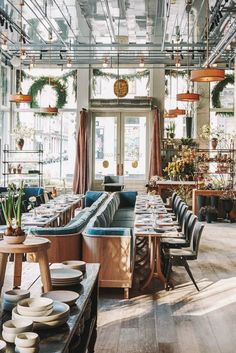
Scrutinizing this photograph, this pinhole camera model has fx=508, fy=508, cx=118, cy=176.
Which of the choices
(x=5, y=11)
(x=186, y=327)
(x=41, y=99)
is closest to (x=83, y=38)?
(x=5, y=11)

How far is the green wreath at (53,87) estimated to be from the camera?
53.6 ft

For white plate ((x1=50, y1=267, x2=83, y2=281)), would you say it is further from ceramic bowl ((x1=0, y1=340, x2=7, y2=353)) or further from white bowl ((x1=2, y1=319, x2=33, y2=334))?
ceramic bowl ((x1=0, y1=340, x2=7, y2=353))

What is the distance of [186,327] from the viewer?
5.07 m

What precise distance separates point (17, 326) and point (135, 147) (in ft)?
46.5

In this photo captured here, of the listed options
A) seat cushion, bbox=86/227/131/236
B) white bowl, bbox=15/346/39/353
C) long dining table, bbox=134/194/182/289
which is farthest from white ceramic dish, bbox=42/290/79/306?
long dining table, bbox=134/194/182/289

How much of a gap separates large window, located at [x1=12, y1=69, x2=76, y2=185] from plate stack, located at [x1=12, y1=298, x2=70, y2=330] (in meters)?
14.0

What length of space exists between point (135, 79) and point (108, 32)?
4.20 m

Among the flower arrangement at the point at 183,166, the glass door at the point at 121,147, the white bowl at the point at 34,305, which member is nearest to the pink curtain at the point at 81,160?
the glass door at the point at 121,147

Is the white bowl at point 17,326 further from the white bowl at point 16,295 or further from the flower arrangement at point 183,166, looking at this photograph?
the flower arrangement at point 183,166

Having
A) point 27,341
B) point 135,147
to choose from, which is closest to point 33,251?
point 27,341

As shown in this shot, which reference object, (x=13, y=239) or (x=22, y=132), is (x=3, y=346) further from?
(x=22, y=132)

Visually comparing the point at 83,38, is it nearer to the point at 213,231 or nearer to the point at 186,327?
the point at 213,231

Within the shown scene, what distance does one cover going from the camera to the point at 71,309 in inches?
102

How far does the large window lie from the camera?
1636 centimetres
